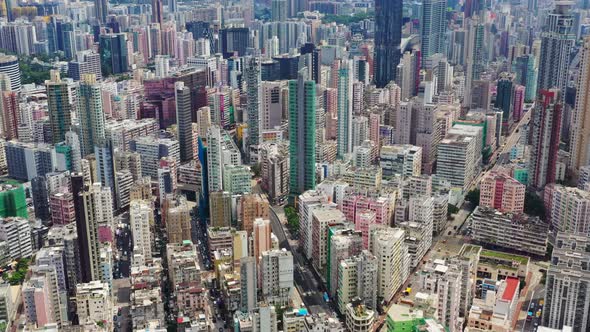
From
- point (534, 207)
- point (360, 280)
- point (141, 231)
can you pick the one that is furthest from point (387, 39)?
point (360, 280)

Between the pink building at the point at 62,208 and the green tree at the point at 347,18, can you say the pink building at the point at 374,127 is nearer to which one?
the pink building at the point at 62,208

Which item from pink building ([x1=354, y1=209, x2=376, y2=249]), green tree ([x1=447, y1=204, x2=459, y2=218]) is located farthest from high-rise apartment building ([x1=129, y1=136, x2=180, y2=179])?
green tree ([x1=447, y1=204, x2=459, y2=218])

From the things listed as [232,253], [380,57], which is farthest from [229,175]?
[380,57]

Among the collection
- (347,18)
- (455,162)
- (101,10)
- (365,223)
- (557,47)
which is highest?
(101,10)

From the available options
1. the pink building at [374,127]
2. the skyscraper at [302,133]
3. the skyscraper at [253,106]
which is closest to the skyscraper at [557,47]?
the pink building at [374,127]

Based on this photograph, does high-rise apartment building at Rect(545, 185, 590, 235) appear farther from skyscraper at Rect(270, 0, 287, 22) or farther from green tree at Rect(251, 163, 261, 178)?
skyscraper at Rect(270, 0, 287, 22)

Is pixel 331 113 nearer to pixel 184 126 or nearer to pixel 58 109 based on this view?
pixel 184 126

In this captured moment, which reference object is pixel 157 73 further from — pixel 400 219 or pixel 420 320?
pixel 420 320
